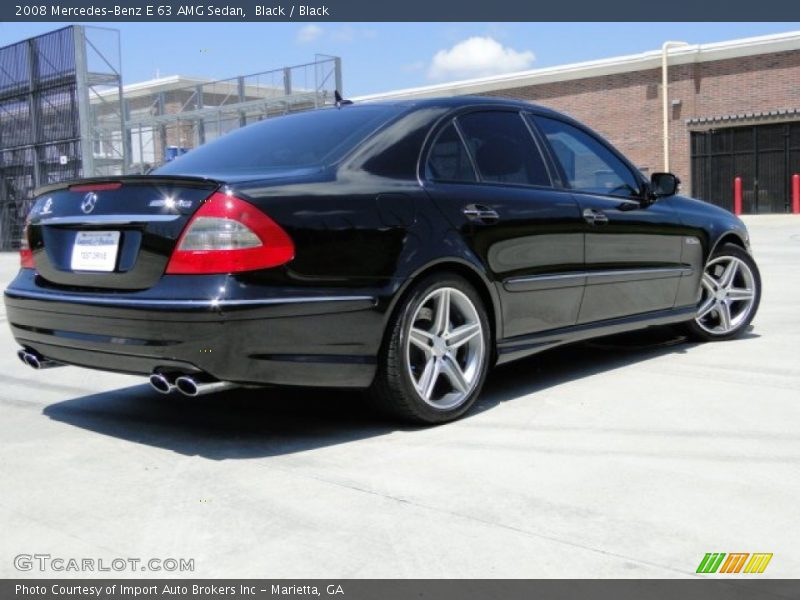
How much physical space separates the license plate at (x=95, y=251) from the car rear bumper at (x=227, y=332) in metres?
0.12

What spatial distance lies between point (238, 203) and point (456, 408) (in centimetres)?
144

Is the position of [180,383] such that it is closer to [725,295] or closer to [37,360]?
[37,360]

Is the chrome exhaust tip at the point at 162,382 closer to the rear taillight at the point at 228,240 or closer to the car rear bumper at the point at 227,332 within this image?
the car rear bumper at the point at 227,332

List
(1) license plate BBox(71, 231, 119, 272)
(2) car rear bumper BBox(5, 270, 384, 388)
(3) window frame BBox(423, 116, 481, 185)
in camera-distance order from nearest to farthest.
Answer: (2) car rear bumper BBox(5, 270, 384, 388) < (1) license plate BBox(71, 231, 119, 272) < (3) window frame BBox(423, 116, 481, 185)

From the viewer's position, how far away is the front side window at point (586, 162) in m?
5.32

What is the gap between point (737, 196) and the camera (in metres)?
28.2

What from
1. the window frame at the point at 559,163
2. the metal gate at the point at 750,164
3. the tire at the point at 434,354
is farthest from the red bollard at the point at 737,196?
the tire at the point at 434,354

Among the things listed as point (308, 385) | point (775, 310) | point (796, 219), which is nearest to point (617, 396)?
point (308, 385)

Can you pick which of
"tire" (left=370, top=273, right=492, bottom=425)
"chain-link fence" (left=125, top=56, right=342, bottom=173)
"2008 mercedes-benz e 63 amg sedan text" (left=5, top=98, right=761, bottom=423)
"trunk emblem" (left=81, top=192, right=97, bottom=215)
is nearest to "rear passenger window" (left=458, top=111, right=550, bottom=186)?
"2008 mercedes-benz e 63 amg sedan text" (left=5, top=98, right=761, bottom=423)

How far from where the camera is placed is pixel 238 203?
12.2 feet

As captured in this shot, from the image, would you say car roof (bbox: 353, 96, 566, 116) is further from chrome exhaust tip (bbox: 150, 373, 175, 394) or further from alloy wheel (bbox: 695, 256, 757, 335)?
alloy wheel (bbox: 695, 256, 757, 335)

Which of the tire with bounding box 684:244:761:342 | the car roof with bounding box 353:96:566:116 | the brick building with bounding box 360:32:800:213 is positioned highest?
the brick building with bounding box 360:32:800:213

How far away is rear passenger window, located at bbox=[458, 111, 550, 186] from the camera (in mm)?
4809

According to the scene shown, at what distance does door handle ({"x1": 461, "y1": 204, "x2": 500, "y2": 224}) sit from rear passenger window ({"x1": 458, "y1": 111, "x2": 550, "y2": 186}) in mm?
224
